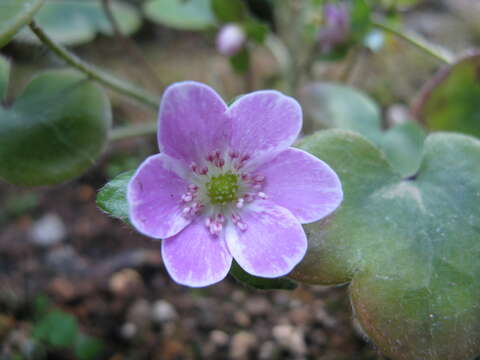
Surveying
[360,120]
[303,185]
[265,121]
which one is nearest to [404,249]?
[303,185]

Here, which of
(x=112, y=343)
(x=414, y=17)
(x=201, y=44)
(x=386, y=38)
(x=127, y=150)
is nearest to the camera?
(x=112, y=343)

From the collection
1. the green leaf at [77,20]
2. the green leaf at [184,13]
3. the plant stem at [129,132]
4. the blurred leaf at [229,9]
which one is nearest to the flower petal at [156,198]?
the plant stem at [129,132]

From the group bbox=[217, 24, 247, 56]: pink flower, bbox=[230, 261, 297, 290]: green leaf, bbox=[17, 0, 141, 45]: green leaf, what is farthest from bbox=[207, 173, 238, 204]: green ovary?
bbox=[17, 0, 141, 45]: green leaf

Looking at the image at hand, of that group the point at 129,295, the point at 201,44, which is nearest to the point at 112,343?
the point at 129,295

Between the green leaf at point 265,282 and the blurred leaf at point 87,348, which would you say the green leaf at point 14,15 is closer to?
the green leaf at point 265,282

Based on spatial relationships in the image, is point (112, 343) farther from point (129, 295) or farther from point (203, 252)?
point (203, 252)

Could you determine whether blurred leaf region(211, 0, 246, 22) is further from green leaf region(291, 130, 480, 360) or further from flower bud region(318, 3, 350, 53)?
green leaf region(291, 130, 480, 360)
